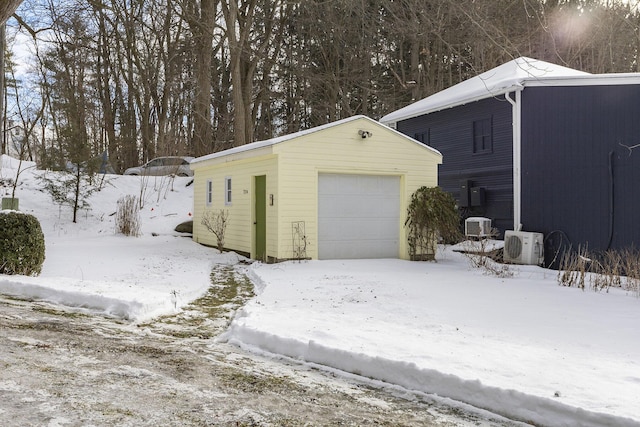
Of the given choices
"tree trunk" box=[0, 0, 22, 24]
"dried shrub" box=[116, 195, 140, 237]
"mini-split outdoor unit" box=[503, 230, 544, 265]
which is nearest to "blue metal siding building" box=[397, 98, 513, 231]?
"mini-split outdoor unit" box=[503, 230, 544, 265]

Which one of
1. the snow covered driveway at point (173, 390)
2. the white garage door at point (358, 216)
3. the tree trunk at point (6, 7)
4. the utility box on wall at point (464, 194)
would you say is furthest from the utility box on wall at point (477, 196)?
the tree trunk at point (6, 7)

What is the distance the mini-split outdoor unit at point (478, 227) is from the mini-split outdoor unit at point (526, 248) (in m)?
0.77

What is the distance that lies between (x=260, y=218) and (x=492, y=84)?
21.8 feet

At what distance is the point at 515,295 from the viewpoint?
8.36 meters

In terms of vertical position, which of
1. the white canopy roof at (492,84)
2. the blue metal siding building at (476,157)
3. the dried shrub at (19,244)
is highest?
the white canopy roof at (492,84)

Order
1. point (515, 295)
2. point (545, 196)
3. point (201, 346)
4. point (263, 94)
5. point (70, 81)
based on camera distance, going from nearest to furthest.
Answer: point (201, 346), point (515, 295), point (545, 196), point (263, 94), point (70, 81)

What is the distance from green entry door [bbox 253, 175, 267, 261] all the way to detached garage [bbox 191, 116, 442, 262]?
2 cm

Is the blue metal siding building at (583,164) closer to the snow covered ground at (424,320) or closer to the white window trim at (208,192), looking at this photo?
the snow covered ground at (424,320)

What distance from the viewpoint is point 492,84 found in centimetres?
1366

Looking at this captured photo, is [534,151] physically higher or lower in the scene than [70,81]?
lower

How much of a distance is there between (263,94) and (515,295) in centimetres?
1869

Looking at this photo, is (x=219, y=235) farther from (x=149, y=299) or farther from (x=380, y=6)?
(x=380, y=6)

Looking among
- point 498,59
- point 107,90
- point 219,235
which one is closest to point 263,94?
point 107,90

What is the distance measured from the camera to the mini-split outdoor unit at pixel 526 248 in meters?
11.8
